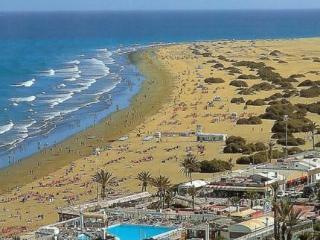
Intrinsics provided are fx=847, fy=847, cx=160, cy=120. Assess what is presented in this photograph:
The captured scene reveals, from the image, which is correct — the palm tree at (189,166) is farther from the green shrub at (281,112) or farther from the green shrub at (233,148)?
the green shrub at (281,112)

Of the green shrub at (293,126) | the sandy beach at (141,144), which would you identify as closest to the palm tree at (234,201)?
the sandy beach at (141,144)

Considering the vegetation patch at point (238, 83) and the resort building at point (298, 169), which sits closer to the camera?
the resort building at point (298, 169)

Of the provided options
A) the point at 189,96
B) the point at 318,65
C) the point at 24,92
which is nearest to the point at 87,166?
the point at 189,96

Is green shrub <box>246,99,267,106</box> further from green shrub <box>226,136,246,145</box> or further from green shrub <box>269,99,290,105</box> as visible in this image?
green shrub <box>226,136,246,145</box>

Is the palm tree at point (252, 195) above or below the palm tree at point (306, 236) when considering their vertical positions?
above

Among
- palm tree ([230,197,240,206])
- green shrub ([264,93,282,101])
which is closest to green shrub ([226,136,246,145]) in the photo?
palm tree ([230,197,240,206])

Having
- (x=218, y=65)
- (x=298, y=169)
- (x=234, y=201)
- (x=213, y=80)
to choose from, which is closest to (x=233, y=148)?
(x=298, y=169)

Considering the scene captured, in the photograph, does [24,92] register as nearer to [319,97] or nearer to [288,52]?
[319,97]
